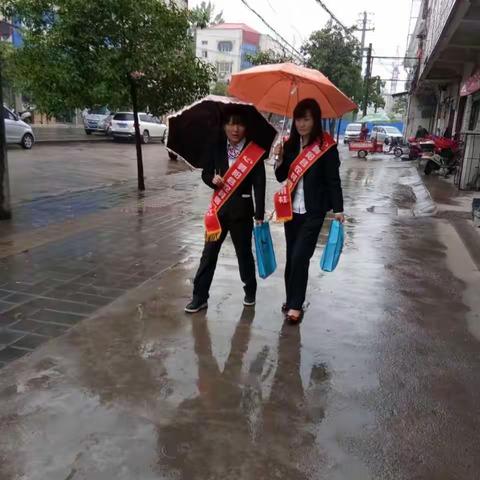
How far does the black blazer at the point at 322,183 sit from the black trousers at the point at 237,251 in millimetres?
543

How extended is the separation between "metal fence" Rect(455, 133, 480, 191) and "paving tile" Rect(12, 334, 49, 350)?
1010 centimetres

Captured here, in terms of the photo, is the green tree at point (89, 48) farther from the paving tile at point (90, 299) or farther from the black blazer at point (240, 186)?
the black blazer at point (240, 186)

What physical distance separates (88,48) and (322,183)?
6.28 meters

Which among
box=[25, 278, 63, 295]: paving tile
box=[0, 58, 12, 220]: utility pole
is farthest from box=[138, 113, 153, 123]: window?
box=[25, 278, 63, 295]: paving tile

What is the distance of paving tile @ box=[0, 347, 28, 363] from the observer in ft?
Answer: 11.5

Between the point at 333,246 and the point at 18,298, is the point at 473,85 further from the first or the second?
the point at 18,298

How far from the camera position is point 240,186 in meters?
4.20

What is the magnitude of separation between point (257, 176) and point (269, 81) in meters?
0.83

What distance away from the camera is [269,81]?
4422 mm

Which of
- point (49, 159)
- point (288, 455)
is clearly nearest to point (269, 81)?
point (288, 455)

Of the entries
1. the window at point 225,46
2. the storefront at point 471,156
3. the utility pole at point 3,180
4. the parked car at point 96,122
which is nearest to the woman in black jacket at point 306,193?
the utility pole at point 3,180

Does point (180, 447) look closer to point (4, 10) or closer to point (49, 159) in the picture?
point (4, 10)

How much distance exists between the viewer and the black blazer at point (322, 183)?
405 centimetres

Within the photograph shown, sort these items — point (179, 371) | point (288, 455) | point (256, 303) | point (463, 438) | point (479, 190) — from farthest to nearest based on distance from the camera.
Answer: point (479, 190) → point (256, 303) → point (179, 371) → point (463, 438) → point (288, 455)
